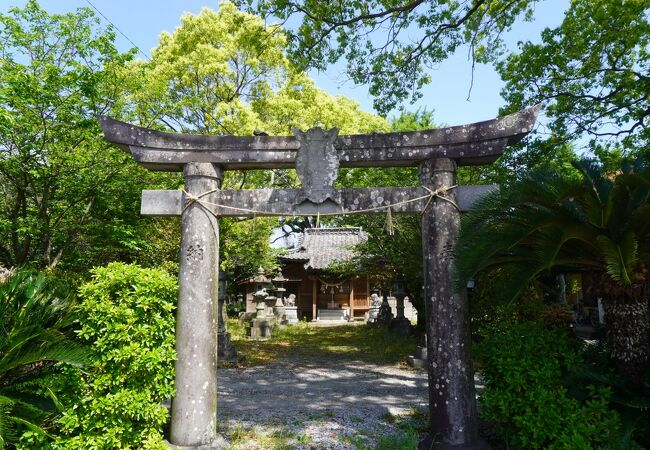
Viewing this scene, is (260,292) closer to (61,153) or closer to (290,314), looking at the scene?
(290,314)

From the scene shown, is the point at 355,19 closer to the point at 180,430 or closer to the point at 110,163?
the point at 110,163

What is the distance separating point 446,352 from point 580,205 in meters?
2.24

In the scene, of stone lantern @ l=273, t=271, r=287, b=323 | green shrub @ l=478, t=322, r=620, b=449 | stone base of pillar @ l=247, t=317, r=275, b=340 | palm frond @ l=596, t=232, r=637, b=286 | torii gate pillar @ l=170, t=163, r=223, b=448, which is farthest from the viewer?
stone lantern @ l=273, t=271, r=287, b=323

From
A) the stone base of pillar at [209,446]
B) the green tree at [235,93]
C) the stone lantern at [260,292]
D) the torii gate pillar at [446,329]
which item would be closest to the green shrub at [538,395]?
the torii gate pillar at [446,329]

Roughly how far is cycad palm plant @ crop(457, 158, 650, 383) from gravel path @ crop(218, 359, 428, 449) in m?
3.02

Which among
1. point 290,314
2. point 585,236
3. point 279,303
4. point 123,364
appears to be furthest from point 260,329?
point 585,236

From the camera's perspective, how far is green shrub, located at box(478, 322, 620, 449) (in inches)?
164

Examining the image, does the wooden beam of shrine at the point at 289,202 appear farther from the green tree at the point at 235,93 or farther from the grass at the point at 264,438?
the green tree at the point at 235,93

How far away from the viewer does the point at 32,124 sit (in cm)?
911

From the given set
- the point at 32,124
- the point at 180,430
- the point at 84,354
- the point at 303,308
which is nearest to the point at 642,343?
the point at 180,430

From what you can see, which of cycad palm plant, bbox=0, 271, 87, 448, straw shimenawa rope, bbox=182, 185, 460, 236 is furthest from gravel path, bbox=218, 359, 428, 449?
straw shimenawa rope, bbox=182, 185, 460, 236

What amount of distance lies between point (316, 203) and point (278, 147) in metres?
0.91

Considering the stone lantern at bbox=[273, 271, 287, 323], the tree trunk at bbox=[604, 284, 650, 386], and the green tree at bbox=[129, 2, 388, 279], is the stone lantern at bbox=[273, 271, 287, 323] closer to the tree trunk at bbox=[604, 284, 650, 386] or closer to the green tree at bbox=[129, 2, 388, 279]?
the green tree at bbox=[129, 2, 388, 279]

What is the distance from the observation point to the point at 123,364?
471cm
